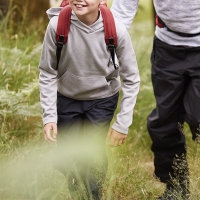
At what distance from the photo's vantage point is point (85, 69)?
3355 millimetres

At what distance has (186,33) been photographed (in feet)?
12.2

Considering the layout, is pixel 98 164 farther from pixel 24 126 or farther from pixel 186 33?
pixel 24 126

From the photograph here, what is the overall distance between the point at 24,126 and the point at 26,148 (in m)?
0.67

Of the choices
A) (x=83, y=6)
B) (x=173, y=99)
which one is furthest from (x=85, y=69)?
(x=173, y=99)

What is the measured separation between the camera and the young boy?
10.7 feet

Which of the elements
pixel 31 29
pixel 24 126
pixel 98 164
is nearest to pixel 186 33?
pixel 98 164

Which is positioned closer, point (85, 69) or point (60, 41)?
point (60, 41)

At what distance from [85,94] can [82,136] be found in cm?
31

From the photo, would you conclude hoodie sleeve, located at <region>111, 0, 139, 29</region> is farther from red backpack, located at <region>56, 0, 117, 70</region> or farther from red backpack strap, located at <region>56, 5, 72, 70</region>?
red backpack strap, located at <region>56, 5, 72, 70</region>

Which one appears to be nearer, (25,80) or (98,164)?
(98,164)

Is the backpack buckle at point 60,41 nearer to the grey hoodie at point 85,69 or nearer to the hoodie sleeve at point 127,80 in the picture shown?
the grey hoodie at point 85,69

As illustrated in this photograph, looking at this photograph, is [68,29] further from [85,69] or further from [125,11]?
[125,11]

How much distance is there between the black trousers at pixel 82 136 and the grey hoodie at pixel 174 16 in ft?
2.14

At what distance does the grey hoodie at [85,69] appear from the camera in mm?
3250
